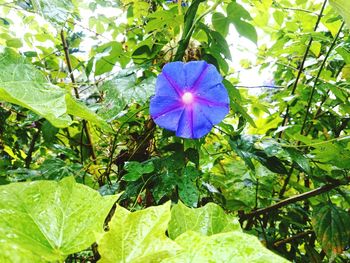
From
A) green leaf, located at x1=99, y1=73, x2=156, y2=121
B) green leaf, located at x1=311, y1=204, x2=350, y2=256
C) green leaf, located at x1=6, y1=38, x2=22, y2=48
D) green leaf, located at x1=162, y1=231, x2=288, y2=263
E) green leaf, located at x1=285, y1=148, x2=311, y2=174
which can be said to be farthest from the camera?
green leaf, located at x1=6, y1=38, x2=22, y2=48

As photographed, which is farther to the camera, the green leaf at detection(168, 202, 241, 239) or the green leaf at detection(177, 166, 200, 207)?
the green leaf at detection(177, 166, 200, 207)

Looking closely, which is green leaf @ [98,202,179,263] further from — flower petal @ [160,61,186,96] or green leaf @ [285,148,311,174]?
green leaf @ [285,148,311,174]

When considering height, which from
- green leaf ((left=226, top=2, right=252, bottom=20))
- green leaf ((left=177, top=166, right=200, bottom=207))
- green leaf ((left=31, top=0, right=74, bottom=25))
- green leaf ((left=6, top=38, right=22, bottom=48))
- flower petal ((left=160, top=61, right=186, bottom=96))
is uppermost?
green leaf ((left=6, top=38, right=22, bottom=48))

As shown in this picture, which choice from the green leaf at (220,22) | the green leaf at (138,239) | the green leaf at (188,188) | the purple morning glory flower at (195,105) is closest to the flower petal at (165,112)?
the purple morning glory flower at (195,105)

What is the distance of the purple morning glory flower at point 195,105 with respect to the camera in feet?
2.57

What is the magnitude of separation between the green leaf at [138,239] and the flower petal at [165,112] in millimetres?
490

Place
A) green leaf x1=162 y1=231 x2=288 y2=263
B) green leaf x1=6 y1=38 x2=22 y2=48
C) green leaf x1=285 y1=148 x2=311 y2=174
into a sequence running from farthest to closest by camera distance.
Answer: green leaf x1=6 y1=38 x2=22 y2=48 → green leaf x1=285 y1=148 x2=311 y2=174 → green leaf x1=162 y1=231 x2=288 y2=263

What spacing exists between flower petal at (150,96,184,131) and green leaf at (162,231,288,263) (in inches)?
21.2

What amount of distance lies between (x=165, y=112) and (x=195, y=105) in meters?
0.09

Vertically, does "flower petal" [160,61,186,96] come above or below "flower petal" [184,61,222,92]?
below

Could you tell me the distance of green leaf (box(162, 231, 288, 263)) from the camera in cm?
24

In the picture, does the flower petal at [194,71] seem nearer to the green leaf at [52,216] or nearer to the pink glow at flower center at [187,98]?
the pink glow at flower center at [187,98]

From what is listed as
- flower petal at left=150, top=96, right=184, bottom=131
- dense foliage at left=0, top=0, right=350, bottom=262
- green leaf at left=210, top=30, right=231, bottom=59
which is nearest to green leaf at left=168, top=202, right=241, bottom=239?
dense foliage at left=0, top=0, right=350, bottom=262

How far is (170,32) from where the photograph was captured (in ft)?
3.06
